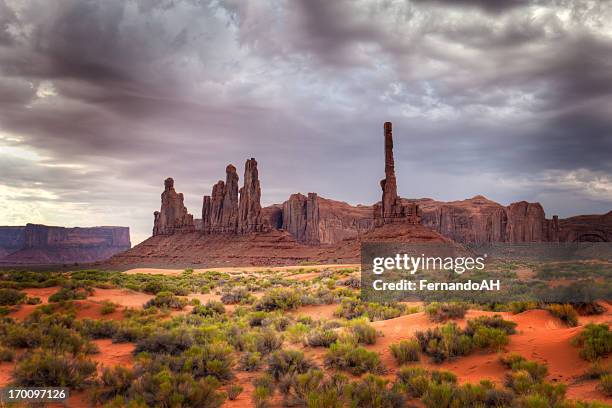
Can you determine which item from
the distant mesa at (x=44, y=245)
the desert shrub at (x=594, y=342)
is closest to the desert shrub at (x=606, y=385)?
the desert shrub at (x=594, y=342)

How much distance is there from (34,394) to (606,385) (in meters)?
10.1

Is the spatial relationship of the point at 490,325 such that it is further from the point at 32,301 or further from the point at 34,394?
the point at 32,301

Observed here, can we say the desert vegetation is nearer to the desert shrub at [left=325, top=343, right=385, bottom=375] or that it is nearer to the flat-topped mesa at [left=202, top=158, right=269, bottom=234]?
the desert shrub at [left=325, top=343, right=385, bottom=375]

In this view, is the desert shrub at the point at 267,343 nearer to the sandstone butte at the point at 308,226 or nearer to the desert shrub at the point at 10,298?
the desert shrub at the point at 10,298

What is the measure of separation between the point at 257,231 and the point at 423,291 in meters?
83.5

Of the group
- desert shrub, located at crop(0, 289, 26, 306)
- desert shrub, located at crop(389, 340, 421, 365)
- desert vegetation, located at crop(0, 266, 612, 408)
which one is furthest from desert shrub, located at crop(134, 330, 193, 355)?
desert shrub, located at crop(0, 289, 26, 306)

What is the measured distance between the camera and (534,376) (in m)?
7.19

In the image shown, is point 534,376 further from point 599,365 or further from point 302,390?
point 302,390

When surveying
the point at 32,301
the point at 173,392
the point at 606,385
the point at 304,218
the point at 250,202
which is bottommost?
the point at 32,301

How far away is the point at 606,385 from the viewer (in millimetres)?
6262

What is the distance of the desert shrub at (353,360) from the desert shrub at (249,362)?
171cm

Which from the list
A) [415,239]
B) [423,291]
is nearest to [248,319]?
[423,291]

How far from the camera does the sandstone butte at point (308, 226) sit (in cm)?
7962

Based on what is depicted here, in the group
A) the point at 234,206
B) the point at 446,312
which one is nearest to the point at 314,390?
the point at 446,312
